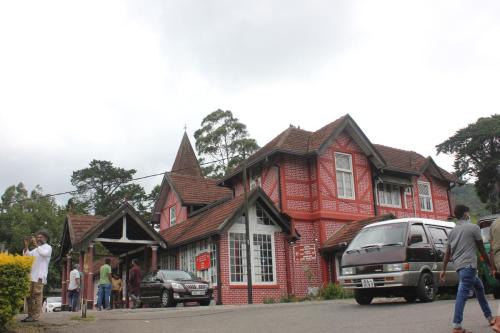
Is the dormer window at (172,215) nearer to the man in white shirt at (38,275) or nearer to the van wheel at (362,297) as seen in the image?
the van wheel at (362,297)

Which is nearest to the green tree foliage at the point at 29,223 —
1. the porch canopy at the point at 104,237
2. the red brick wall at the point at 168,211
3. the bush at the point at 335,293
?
the red brick wall at the point at 168,211

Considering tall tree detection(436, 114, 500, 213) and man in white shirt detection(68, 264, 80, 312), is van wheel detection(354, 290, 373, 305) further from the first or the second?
tall tree detection(436, 114, 500, 213)

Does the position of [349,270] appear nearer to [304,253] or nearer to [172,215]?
[304,253]

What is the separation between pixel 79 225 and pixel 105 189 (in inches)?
1775

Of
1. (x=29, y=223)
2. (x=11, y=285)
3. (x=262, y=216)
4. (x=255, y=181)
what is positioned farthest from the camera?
(x=29, y=223)

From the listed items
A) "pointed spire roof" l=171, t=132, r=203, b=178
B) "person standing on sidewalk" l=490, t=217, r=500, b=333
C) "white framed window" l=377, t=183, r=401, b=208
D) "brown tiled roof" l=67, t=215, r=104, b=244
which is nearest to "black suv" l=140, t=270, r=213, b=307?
"brown tiled roof" l=67, t=215, r=104, b=244

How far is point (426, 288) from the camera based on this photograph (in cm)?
1257

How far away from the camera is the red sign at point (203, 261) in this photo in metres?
21.5

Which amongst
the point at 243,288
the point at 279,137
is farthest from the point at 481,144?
the point at 243,288

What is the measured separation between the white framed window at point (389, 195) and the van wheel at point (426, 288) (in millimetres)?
14082

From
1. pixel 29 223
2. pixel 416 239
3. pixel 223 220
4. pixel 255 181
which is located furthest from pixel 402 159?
pixel 29 223

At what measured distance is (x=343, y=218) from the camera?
2378 centimetres

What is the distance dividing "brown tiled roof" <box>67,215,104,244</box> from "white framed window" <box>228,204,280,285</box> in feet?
19.8

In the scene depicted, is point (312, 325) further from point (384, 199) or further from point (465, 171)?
point (465, 171)
